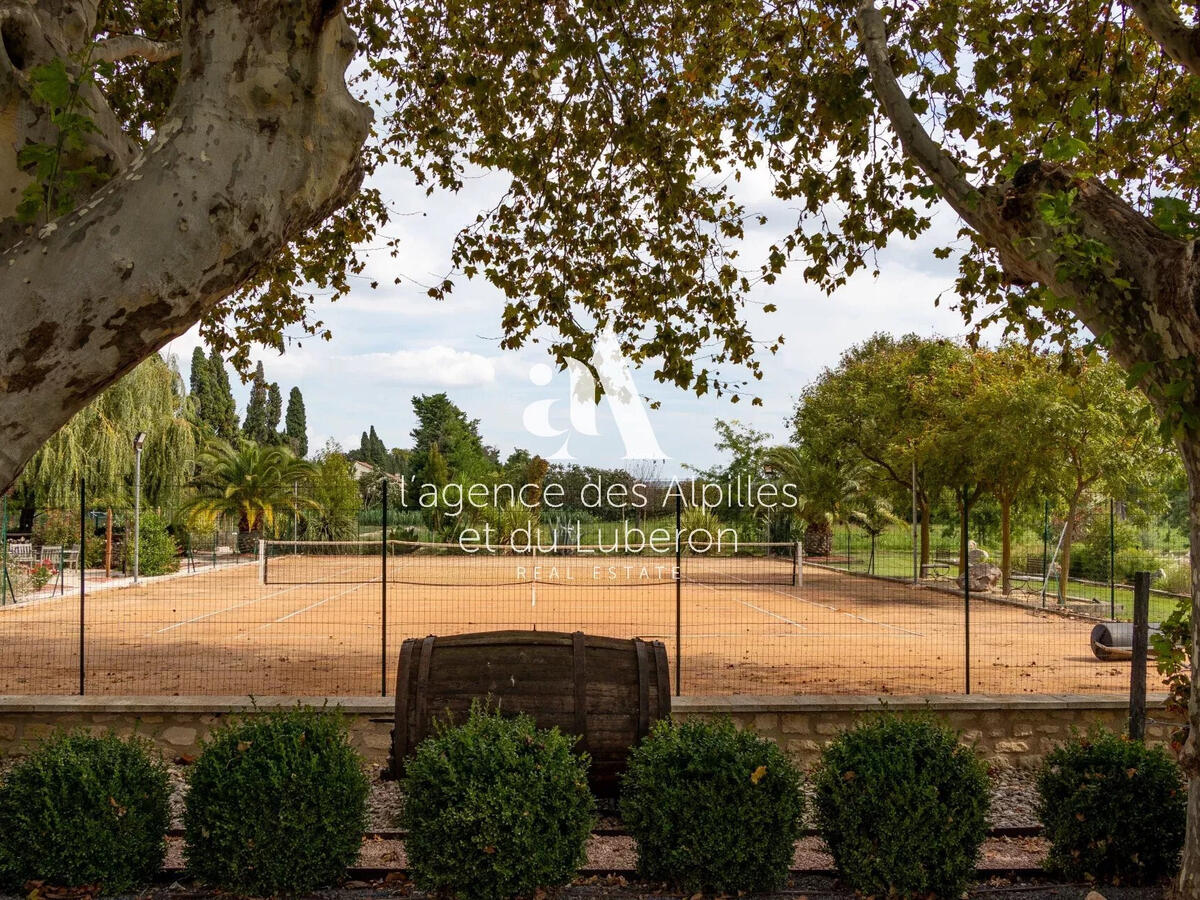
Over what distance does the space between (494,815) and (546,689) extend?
1.68 m

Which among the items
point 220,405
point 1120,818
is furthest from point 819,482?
point 220,405

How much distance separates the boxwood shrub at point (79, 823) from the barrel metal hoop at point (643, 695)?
2.86 metres

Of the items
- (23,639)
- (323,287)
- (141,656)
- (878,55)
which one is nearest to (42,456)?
(23,639)

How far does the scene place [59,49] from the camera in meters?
4.35

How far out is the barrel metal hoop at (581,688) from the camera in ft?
21.4

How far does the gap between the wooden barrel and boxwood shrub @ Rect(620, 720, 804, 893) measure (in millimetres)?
1122

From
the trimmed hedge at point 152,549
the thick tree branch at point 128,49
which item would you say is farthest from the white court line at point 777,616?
the trimmed hedge at point 152,549

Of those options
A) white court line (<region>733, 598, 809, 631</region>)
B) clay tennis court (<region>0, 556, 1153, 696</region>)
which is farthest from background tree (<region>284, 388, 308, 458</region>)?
white court line (<region>733, 598, 809, 631</region>)

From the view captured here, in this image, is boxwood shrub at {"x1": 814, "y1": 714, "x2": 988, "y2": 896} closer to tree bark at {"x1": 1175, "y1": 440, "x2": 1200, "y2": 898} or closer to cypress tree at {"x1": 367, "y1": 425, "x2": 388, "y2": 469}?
tree bark at {"x1": 1175, "y1": 440, "x2": 1200, "y2": 898}

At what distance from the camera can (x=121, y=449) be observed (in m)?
29.2

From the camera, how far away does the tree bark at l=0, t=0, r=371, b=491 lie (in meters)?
3.48

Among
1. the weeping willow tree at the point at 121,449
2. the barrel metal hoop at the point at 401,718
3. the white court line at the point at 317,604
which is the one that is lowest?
the white court line at the point at 317,604

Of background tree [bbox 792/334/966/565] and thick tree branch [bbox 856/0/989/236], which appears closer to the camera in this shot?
thick tree branch [bbox 856/0/989/236]

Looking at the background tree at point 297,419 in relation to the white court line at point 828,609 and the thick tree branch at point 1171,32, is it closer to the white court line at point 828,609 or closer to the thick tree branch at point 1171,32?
the white court line at point 828,609
